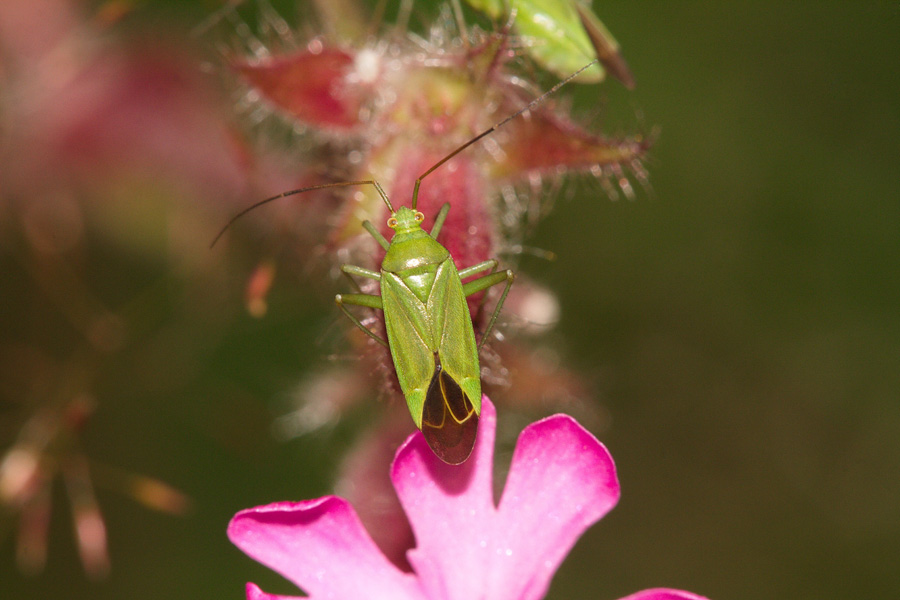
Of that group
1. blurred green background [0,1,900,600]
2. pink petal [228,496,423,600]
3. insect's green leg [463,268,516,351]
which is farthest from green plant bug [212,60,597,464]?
blurred green background [0,1,900,600]

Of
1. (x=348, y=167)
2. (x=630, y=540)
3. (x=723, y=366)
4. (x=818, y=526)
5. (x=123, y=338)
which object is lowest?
(x=818, y=526)

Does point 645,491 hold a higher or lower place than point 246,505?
lower

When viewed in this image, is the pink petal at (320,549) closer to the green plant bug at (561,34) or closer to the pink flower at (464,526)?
the pink flower at (464,526)

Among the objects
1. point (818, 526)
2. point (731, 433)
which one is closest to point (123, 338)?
point (731, 433)

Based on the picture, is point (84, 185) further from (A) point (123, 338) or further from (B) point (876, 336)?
(B) point (876, 336)

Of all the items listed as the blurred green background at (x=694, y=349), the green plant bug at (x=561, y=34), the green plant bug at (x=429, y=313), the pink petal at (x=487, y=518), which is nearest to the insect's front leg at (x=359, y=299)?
the green plant bug at (x=429, y=313)

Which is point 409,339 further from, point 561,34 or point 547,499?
point 561,34

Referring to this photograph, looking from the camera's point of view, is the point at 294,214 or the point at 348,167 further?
the point at 294,214
